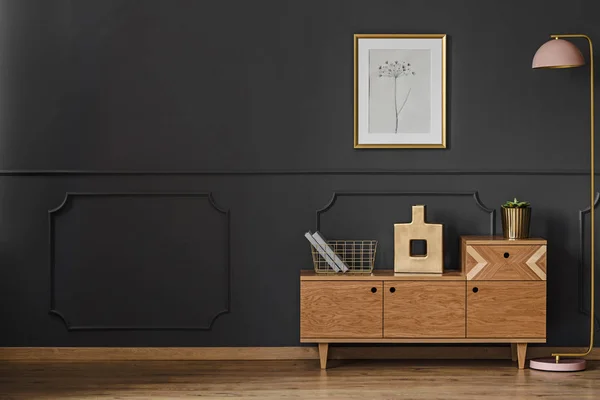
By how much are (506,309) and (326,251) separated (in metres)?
0.91

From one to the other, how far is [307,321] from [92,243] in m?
1.20

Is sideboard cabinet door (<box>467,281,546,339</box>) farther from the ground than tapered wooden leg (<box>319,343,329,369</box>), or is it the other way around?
sideboard cabinet door (<box>467,281,546,339</box>)

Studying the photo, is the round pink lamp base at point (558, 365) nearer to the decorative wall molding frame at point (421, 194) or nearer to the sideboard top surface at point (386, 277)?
the sideboard top surface at point (386, 277)

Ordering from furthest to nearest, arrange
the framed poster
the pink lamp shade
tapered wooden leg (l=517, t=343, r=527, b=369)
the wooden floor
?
the framed poster → tapered wooden leg (l=517, t=343, r=527, b=369) → the pink lamp shade → the wooden floor

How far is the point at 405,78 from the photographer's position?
175 inches

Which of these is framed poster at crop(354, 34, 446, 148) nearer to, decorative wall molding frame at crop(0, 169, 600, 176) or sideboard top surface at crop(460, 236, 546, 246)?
decorative wall molding frame at crop(0, 169, 600, 176)

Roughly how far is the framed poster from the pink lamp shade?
0.50 meters

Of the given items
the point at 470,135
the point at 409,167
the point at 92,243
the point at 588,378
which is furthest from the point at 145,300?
the point at 588,378

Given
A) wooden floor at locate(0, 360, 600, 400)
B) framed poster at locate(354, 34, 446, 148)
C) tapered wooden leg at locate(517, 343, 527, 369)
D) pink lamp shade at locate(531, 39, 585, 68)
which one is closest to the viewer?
wooden floor at locate(0, 360, 600, 400)

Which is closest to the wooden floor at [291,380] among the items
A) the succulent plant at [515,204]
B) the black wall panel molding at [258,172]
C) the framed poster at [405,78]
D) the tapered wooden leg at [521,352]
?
the tapered wooden leg at [521,352]

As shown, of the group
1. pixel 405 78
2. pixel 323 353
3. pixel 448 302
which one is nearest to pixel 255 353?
pixel 323 353

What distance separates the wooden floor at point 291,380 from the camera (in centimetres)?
376

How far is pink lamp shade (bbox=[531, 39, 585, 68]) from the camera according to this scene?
4137mm

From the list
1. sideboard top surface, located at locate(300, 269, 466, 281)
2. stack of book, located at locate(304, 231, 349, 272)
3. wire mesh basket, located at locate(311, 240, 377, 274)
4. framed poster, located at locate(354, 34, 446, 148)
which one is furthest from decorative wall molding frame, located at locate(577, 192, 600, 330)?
stack of book, located at locate(304, 231, 349, 272)
